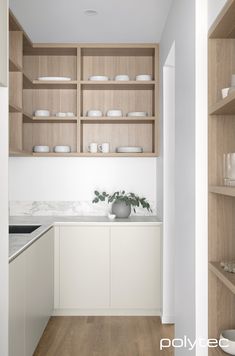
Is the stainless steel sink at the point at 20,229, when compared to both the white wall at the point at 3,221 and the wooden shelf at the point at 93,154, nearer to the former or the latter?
the wooden shelf at the point at 93,154

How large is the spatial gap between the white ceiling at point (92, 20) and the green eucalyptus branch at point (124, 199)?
5.06ft

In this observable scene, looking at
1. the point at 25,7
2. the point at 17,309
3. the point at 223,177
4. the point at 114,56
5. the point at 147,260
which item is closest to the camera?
the point at 223,177

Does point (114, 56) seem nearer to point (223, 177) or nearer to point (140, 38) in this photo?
point (140, 38)

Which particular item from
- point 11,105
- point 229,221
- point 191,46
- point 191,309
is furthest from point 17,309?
point 191,46

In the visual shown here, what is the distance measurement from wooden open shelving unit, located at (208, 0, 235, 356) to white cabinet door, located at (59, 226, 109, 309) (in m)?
1.94

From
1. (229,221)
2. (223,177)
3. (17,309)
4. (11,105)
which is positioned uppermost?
(11,105)

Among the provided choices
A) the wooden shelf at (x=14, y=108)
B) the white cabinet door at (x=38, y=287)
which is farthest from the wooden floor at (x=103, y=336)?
the wooden shelf at (x=14, y=108)

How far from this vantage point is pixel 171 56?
132 inches

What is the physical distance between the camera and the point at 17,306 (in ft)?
8.11

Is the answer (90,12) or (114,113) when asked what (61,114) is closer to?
(114,113)

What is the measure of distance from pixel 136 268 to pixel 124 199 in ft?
2.28

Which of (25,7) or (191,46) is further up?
(25,7)

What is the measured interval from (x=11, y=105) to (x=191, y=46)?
1596 mm

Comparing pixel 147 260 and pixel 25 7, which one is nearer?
pixel 25 7
